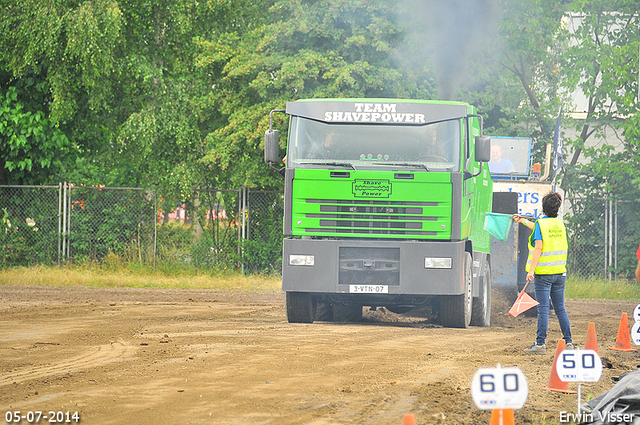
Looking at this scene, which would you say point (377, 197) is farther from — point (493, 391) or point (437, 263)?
point (493, 391)

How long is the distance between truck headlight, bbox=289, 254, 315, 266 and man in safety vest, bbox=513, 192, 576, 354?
11.2 feet

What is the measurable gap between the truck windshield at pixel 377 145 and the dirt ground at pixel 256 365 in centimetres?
249

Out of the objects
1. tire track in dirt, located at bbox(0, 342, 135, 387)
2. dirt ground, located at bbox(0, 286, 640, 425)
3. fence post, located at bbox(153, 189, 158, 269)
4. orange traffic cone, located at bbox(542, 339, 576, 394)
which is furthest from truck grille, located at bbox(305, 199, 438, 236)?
fence post, located at bbox(153, 189, 158, 269)

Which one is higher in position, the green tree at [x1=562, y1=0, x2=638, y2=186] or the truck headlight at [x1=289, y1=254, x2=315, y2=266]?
the green tree at [x1=562, y1=0, x2=638, y2=186]

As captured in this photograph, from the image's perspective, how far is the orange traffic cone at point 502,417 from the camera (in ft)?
15.2

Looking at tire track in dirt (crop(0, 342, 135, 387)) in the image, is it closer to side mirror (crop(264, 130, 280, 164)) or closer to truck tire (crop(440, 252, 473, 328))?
side mirror (crop(264, 130, 280, 164))

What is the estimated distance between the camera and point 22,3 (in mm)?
19312

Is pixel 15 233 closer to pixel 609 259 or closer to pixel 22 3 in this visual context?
pixel 22 3

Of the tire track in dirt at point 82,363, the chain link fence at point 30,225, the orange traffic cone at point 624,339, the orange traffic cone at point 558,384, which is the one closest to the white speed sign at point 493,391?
the orange traffic cone at point 558,384

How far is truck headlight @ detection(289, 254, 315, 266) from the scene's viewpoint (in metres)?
12.0

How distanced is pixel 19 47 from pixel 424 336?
13.2 metres

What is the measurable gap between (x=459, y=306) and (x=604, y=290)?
891 cm

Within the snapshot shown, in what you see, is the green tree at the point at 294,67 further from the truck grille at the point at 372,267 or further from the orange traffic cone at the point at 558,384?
the orange traffic cone at the point at 558,384

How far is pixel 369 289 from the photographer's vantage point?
11.9 m
